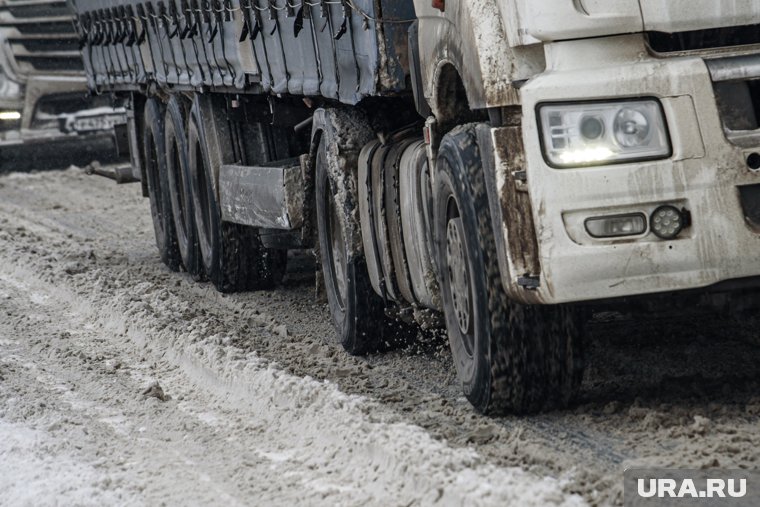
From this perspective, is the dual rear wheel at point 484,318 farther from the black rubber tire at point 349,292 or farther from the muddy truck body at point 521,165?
the black rubber tire at point 349,292

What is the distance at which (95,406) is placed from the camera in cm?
766

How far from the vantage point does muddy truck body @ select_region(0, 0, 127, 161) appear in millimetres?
20828

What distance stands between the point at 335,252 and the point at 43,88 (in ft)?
43.1

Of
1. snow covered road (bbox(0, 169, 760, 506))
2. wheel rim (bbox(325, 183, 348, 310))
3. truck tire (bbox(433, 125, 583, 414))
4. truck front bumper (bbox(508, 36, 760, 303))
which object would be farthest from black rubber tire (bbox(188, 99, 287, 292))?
truck front bumper (bbox(508, 36, 760, 303))

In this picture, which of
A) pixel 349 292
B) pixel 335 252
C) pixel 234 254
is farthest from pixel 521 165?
pixel 234 254

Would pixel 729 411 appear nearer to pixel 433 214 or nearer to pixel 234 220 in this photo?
pixel 433 214

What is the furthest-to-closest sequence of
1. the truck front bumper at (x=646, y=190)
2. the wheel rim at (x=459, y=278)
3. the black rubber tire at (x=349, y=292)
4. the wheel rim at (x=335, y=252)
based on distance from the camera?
the wheel rim at (x=335, y=252) < the black rubber tire at (x=349, y=292) < the wheel rim at (x=459, y=278) < the truck front bumper at (x=646, y=190)

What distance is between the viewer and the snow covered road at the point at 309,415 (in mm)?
5484

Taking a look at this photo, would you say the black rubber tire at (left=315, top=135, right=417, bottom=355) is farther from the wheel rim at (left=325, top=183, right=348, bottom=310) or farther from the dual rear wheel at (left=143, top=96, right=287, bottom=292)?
the dual rear wheel at (left=143, top=96, right=287, bottom=292)

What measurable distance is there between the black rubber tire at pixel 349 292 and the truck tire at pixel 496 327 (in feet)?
6.00

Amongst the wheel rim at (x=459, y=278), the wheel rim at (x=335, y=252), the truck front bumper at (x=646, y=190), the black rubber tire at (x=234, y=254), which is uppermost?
the truck front bumper at (x=646, y=190)

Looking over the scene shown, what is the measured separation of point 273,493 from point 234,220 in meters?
4.98

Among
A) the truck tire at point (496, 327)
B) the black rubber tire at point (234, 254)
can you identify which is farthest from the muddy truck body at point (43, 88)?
the truck tire at point (496, 327)

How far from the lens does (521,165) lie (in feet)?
18.3
